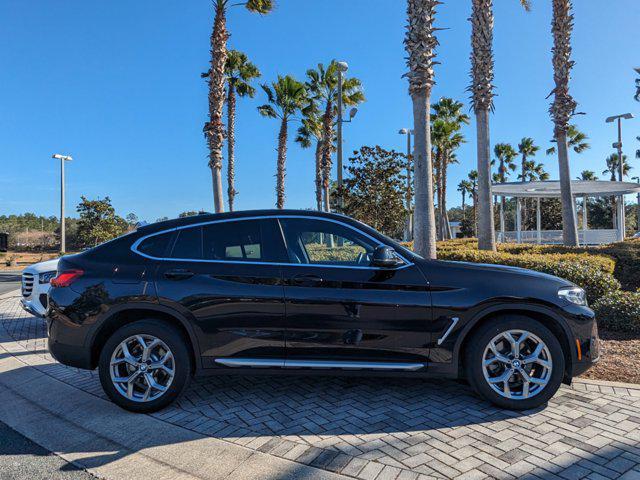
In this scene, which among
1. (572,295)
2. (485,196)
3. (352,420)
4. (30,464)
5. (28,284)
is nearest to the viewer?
(30,464)

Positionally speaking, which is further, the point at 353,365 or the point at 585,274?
the point at 585,274

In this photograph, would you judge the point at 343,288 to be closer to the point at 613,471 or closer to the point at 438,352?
the point at 438,352

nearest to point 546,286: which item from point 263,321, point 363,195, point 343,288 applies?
point 343,288

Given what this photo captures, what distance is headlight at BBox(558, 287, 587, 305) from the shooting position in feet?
12.0

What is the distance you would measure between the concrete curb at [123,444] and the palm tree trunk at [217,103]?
977 cm

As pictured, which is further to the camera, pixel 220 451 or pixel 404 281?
pixel 404 281

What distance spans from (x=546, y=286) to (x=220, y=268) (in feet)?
Result: 9.11

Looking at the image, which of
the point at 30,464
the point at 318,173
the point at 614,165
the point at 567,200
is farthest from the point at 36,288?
the point at 614,165

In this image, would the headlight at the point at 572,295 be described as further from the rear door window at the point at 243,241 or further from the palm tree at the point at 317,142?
the palm tree at the point at 317,142

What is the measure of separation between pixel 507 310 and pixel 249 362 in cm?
222

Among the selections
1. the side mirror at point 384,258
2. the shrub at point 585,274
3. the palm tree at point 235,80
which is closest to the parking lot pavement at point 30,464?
the side mirror at point 384,258

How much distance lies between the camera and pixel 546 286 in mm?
3662

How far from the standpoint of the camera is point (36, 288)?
6.73 metres

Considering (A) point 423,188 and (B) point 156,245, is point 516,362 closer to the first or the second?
(B) point 156,245
